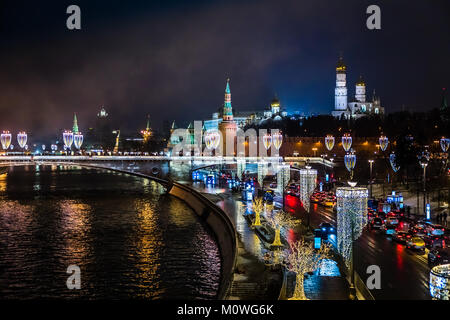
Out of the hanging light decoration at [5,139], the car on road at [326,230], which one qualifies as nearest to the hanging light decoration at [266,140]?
the hanging light decoration at [5,139]

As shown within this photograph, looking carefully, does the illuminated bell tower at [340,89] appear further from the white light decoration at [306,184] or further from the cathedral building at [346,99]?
the white light decoration at [306,184]

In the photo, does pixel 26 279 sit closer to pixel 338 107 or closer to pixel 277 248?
pixel 277 248

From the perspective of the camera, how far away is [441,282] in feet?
23.8

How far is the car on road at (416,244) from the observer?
12827 millimetres

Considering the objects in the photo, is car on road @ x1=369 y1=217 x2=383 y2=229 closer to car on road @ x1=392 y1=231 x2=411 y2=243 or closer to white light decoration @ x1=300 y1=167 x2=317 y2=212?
car on road @ x1=392 y1=231 x2=411 y2=243

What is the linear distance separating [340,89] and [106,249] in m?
66.3

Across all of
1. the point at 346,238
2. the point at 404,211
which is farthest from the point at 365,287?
the point at 404,211

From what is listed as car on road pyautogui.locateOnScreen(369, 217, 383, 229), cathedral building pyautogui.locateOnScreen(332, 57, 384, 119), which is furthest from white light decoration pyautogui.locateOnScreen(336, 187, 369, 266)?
cathedral building pyautogui.locateOnScreen(332, 57, 384, 119)

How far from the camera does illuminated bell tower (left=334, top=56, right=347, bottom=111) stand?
77.1 metres

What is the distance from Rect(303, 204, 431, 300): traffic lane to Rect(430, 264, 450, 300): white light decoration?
5.63ft

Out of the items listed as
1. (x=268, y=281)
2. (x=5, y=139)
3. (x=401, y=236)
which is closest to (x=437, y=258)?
(x=401, y=236)

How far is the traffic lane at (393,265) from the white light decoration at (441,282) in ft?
5.63

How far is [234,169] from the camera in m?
45.8
